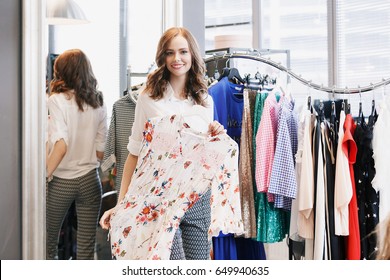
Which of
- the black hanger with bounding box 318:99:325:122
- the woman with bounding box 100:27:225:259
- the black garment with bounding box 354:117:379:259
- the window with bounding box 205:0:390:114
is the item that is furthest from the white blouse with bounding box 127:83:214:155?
the window with bounding box 205:0:390:114

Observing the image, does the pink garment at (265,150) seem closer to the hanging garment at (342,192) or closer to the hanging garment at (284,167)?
the hanging garment at (284,167)

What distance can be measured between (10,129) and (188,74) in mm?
732

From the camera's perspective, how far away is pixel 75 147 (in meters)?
2.61

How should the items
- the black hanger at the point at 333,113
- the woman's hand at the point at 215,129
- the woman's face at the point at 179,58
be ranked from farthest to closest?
1. the black hanger at the point at 333,113
2. the woman's face at the point at 179,58
3. the woman's hand at the point at 215,129

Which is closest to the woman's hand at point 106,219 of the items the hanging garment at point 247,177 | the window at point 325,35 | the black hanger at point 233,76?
the hanging garment at point 247,177

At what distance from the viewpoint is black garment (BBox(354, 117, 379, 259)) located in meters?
2.81

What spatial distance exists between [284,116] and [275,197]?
346mm

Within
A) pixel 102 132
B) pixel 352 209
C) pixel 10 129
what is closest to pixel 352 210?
pixel 352 209

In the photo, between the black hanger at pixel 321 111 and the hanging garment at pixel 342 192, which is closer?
the hanging garment at pixel 342 192

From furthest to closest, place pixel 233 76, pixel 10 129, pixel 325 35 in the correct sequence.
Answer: pixel 325 35, pixel 233 76, pixel 10 129

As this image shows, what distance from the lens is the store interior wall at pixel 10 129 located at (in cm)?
239

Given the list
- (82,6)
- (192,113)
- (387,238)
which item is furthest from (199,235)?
(387,238)

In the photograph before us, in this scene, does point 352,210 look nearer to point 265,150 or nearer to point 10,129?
point 265,150

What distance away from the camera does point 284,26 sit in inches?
191
